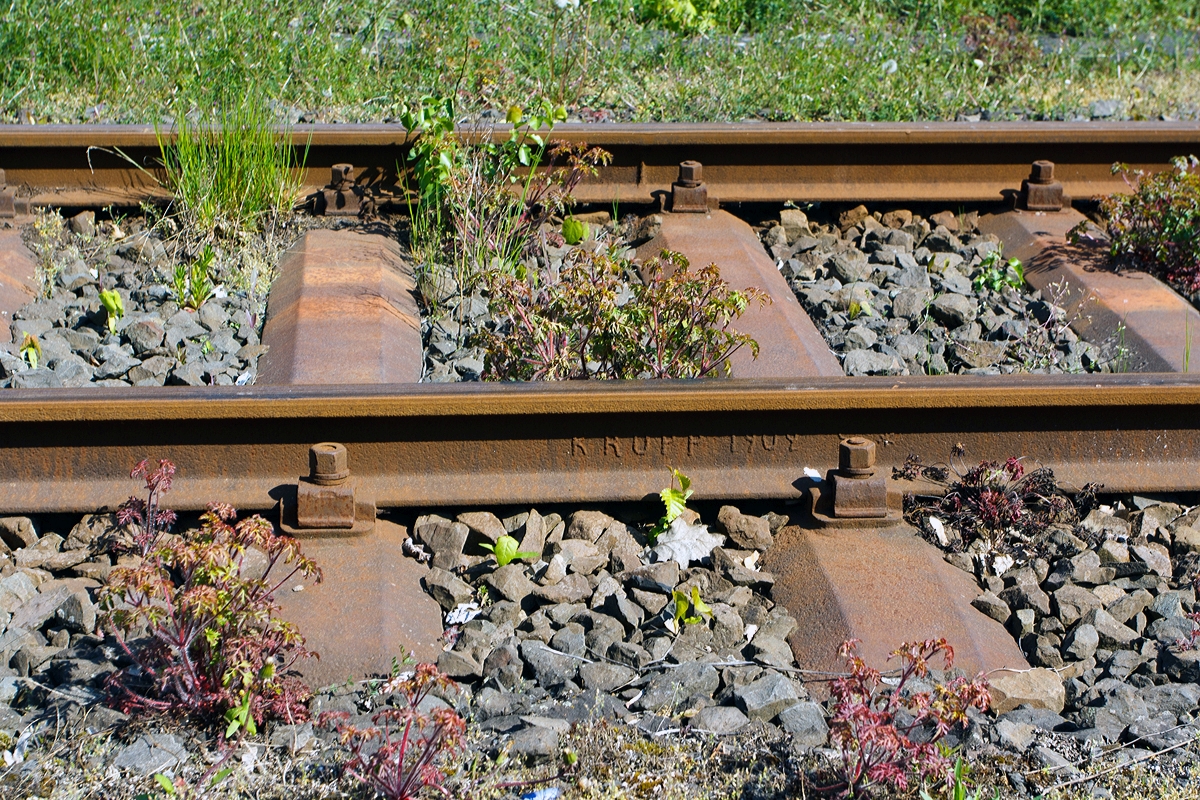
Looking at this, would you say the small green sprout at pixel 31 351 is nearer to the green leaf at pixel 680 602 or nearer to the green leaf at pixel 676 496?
the green leaf at pixel 676 496

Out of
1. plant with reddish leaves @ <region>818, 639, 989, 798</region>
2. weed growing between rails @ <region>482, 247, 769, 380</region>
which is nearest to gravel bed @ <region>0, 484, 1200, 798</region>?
plant with reddish leaves @ <region>818, 639, 989, 798</region>

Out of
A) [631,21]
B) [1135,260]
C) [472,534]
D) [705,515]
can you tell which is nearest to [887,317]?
[1135,260]

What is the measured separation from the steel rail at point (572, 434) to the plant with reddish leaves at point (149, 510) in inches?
3.1

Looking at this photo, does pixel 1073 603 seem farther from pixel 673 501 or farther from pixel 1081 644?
pixel 673 501

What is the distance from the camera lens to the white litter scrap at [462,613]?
3.34 m

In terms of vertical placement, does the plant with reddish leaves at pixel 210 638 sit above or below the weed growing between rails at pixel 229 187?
below

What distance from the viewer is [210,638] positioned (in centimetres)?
286

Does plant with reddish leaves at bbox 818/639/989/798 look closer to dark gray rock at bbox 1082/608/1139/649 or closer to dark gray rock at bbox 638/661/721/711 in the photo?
dark gray rock at bbox 638/661/721/711

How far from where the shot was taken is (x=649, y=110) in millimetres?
7105

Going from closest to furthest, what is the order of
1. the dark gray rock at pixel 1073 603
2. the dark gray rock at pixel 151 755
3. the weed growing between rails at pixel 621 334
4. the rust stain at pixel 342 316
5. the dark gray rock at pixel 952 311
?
the dark gray rock at pixel 151 755
the dark gray rock at pixel 1073 603
the weed growing between rails at pixel 621 334
the rust stain at pixel 342 316
the dark gray rock at pixel 952 311

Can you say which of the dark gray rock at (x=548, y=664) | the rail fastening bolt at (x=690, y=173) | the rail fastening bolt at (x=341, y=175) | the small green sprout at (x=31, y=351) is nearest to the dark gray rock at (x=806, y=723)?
the dark gray rock at (x=548, y=664)

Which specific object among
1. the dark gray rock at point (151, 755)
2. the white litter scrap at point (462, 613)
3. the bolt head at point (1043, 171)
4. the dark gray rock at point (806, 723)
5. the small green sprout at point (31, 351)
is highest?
the bolt head at point (1043, 171)

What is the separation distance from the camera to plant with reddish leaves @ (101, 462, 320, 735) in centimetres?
279

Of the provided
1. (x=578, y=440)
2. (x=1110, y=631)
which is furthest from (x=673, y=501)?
(x=1110, y=631)
